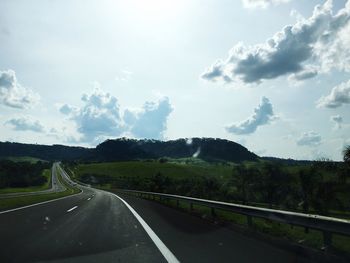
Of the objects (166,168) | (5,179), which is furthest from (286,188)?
(166,168)

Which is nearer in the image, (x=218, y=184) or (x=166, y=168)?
(x=218, y=184)

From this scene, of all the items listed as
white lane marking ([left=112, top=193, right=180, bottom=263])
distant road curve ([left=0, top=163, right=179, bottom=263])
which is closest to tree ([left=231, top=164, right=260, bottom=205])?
distant road curve ([left=0, top=163, right=179, bottom=263])

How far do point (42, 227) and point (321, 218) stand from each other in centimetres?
831

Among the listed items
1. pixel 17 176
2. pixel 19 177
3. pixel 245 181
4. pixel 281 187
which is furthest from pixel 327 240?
pixel 17 176

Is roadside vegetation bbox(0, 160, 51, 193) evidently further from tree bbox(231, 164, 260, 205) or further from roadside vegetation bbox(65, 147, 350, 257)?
tree bbox(231, 164, 260, 205)

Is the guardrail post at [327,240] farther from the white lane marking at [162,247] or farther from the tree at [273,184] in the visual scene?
the tree at [273,184]

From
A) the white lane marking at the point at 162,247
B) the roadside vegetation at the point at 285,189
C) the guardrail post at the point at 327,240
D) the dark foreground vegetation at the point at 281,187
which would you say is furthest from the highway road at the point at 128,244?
the dark foreground vegetation at the point at 281,187

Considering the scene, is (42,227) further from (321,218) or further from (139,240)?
(321,218)

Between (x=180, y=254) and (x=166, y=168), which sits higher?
(x=166, y=168)

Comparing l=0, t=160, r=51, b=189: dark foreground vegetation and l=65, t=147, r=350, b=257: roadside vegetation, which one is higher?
l=0, t=160, r=51, b=189: dark foreground vegetation

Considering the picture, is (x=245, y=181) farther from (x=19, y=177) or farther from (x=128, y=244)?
(x=128, y=244)

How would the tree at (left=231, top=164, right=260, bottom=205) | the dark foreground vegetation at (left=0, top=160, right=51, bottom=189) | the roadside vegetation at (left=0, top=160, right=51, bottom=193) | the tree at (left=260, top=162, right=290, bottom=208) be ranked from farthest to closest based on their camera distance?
the dark foreground vegetation at (left=0, top=160, right=51, bottom=189) → the roadside vegetation at (left=0, top=160, right=51, bottom=193) → the tree at (left=231, top=164, right=260, bottom=205) → the tree at (left=260, top=162, right=290, bottom=208)

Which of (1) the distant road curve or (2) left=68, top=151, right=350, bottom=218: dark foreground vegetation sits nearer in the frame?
(1) the distant road curve

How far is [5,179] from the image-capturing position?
141125 millimetres
